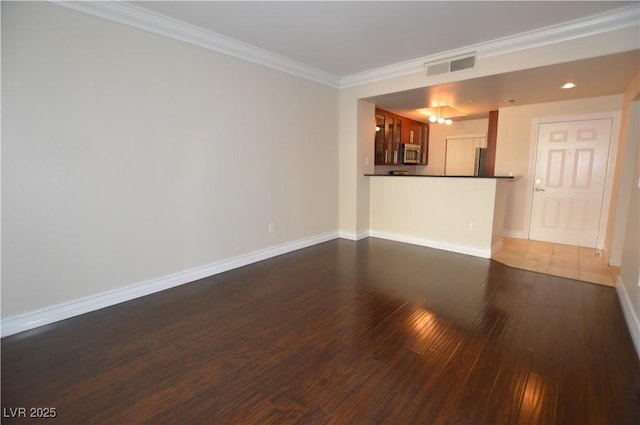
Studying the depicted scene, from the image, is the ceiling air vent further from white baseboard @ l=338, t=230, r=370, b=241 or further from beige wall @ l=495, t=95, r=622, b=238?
white baseboard @ l=338, t=230, r=370, b=241

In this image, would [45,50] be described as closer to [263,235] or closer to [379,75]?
[263,235]

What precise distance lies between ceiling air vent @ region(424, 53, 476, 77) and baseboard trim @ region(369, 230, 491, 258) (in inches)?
95.8

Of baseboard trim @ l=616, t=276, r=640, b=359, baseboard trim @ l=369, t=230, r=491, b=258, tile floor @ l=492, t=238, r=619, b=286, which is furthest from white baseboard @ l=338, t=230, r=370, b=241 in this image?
baseboard trim @ l=616, t=276, r=640, b=359

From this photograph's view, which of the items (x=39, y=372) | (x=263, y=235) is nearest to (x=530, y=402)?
(x=39, y=372)

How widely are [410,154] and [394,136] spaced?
78 centimetres

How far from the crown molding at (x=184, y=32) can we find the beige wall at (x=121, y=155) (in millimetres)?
63

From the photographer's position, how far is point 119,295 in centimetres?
283

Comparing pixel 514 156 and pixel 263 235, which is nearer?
pixel 263 235

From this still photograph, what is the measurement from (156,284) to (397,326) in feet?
7.91

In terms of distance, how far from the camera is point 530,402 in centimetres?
164

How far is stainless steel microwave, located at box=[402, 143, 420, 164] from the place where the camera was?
6633 mm

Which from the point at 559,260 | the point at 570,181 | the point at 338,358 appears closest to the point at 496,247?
the point at 559,260

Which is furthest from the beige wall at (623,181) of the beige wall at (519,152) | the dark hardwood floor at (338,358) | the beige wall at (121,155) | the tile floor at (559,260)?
the beige wall at (121,155)

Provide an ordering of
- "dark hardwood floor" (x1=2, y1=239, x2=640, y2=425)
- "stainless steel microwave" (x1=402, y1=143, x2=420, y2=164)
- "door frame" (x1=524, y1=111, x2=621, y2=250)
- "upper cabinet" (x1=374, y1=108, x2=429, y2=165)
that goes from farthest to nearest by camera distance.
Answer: "stainless steel microwave" (x1=402, y1=143, x2=420, y2=164) < "upper cabinet" (x1=374, y1=108, x2=429, y2=165) < "door frame" (x1=524, y1=111, x2=621, y2=250) < "dark hardwood floor" (x1=2, y1=239, x2=640, y2=425)
